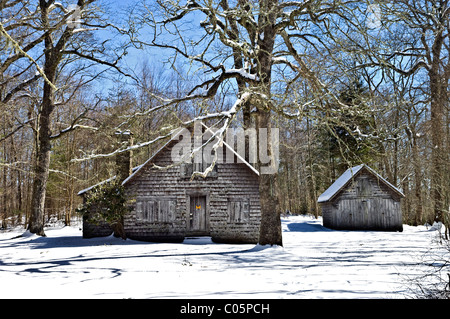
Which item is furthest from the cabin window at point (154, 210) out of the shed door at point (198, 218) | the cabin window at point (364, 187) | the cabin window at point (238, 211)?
the cabin window at point (364, 187)

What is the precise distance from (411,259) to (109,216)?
12782mm

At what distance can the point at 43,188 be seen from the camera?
65.0ft

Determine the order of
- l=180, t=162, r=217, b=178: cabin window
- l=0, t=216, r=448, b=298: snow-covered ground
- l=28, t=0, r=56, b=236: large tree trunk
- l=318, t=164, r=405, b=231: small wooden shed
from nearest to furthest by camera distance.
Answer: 1. l=0, t=216, r=448, b=298: snow-covered ground
2. l=180, t=162, r=217, b=178: cabin window
3. l=28, t=0, r=56, b=236: large tree trunk
4. l=318, t=164, r=405, b=231: small wooden shed

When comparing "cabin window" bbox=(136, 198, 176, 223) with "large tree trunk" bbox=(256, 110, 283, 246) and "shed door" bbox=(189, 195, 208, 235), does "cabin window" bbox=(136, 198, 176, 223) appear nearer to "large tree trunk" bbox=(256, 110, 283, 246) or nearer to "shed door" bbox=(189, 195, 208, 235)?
"shed door" bbox=(189, 195, 208, 235)

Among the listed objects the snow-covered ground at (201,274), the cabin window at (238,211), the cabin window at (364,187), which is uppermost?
the cabin window at (364,187)

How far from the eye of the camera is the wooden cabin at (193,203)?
18.7 meters

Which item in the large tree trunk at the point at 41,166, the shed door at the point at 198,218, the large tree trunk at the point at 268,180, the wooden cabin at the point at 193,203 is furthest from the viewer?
the large tree trunk at the point at 41,166

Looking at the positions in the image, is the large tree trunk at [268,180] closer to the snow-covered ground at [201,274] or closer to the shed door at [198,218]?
the snow-covered ground at [201,274]

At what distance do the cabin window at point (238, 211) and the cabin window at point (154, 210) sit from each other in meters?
2.91

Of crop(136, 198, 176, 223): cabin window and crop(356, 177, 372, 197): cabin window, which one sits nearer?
crop(136, 198, 176, 223): cabin window

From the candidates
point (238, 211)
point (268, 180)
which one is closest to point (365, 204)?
point (238, 211)

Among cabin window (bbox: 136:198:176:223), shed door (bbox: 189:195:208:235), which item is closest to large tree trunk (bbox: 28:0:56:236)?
cabin window (bbox: 136:198:176:223)

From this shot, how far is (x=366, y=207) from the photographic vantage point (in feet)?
88.9

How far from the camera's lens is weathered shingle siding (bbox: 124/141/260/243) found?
1873 centimetres
